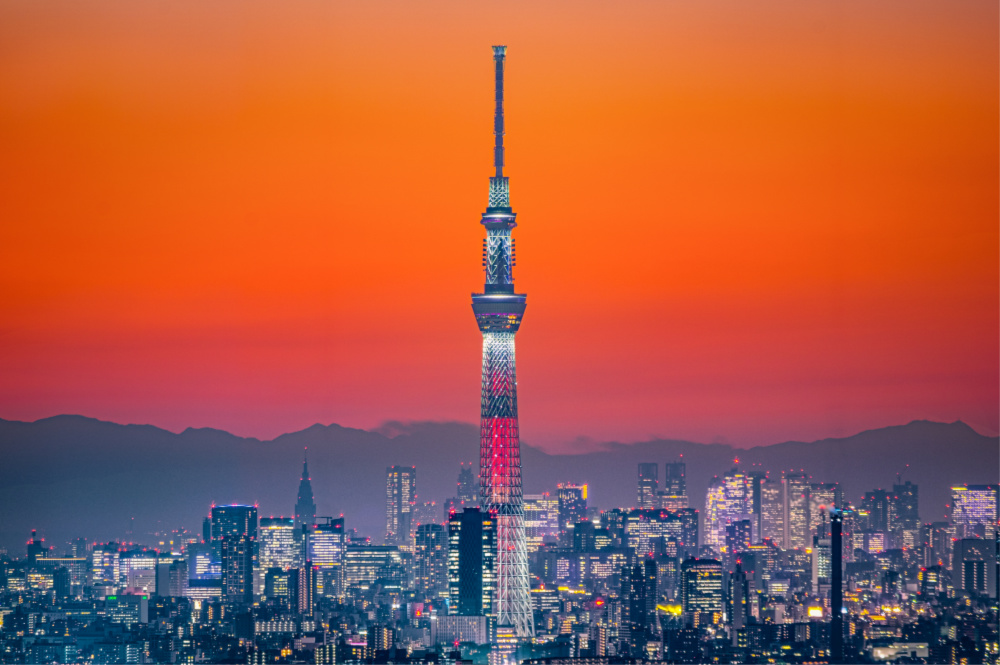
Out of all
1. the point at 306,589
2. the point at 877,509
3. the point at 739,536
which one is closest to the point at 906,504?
the point at 877,509

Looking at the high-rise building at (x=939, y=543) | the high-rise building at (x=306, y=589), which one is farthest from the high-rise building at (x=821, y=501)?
the high-rise building at (x=306, y=589)

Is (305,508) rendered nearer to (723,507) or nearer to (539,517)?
(539,517)

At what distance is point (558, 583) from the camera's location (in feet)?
85.8

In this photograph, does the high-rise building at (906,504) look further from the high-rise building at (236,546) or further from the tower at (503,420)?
the high-rise building at (236,546)

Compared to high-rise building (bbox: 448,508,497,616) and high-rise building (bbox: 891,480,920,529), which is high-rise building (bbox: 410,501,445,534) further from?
high-rise building (bbox: 891,480,920,529)

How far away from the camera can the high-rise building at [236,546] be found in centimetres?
2573

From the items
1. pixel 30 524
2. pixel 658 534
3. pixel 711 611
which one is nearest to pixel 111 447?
pixel 30 524

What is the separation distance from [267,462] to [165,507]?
2912 mm

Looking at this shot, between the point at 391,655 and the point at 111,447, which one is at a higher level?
the point at 111,447

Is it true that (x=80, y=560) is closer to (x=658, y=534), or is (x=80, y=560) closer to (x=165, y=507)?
(x=165, y=507)

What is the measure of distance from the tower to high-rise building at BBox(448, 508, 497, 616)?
11 centimetres

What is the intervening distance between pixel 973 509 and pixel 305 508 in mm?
9874

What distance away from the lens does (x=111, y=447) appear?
2344 cm

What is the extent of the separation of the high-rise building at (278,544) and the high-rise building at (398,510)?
1.84m
